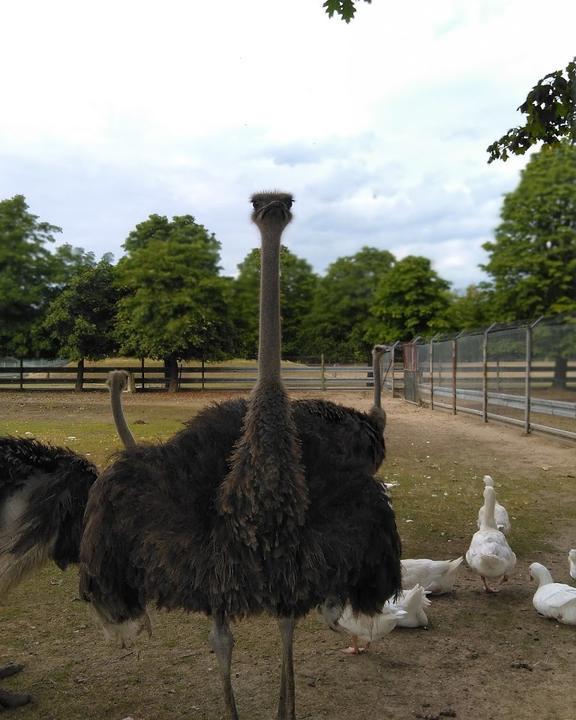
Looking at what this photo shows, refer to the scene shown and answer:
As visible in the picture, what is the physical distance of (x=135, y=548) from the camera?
2840mm

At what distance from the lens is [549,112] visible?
19.5ft

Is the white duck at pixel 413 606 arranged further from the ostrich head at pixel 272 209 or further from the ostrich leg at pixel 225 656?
the ostrich head at pixel 272 209

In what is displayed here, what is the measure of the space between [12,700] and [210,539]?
4.82 ft

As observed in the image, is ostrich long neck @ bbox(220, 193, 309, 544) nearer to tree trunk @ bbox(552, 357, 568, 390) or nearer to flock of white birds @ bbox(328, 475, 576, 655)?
flock of white birds @ bbox(328, 475, 576, 655)

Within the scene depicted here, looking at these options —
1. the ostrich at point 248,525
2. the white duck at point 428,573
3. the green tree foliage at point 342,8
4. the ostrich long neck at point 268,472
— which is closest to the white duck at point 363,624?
the ostrich at point 248,525

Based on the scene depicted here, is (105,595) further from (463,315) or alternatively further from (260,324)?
(463,315)

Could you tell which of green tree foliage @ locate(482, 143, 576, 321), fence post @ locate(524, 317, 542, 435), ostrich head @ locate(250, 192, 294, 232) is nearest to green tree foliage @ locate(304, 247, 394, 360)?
green tree foliage @ locate(482, 143, 576, 321)

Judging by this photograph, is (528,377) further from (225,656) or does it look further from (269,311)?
(225,656)

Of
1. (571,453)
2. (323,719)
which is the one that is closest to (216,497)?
(323,719)

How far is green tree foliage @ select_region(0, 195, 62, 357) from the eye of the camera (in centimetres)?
2159

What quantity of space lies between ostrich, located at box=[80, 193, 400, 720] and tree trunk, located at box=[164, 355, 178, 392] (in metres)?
21.2

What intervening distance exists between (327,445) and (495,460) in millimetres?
7137

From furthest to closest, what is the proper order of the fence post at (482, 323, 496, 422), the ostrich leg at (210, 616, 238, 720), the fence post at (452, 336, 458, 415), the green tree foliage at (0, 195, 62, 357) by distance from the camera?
the green tree foliage at (0, 195, 62, 357), the fence post at (452, 336, 458, 415), the fence post at (482, 323, 496, 422), the ostrich leg at (210, 616, 238, 720)

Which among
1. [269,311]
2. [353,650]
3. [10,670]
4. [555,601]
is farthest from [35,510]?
[555,601]
